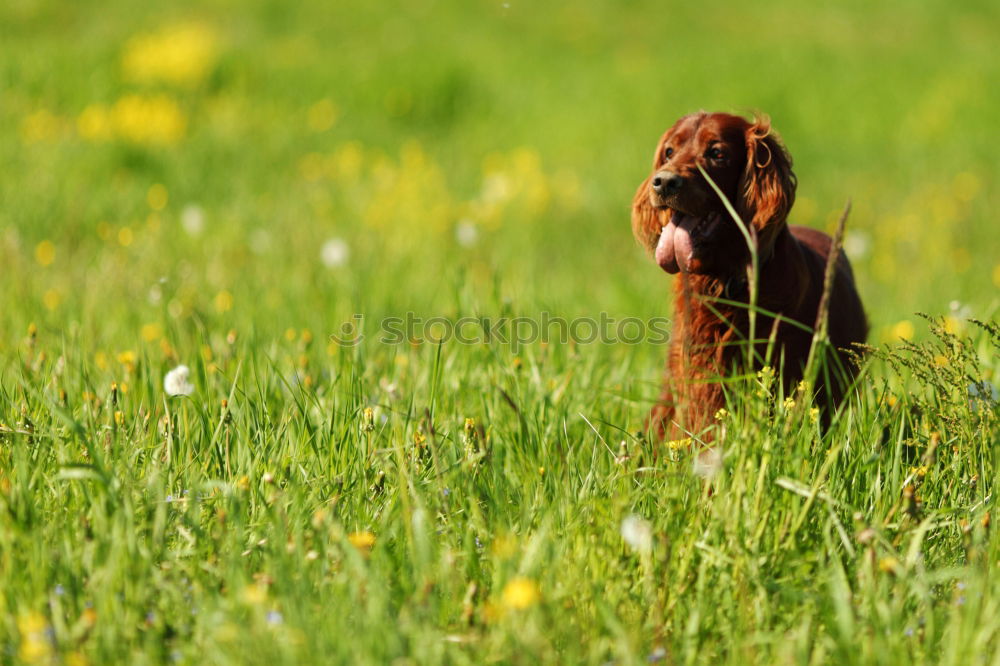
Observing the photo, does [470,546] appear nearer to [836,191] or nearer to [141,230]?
[141,230]

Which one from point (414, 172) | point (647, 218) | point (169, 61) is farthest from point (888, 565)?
point (169, 61)

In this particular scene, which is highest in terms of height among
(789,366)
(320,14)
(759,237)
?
(320,14)

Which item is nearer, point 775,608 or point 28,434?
point 775,608

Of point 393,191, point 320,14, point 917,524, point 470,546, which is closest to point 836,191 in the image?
point 393,191

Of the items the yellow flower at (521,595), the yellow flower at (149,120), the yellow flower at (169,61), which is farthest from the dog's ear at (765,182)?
the yellow flower at (169,61)

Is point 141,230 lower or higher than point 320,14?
lower

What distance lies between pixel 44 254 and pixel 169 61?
3655 mm

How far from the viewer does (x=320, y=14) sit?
1540cm

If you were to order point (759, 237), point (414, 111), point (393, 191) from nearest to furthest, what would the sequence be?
point (759, 237)
point (393, 191)
point (414, 111)

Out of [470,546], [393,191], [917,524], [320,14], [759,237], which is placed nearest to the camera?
[470,546]

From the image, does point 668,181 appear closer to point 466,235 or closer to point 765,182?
point 765,182

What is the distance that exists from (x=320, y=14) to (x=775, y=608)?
14991 mm

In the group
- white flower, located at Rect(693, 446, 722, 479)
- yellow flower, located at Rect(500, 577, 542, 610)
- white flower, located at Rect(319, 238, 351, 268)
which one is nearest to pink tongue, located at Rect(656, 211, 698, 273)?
white flower, located at Rect(693, 446, 722, 479)

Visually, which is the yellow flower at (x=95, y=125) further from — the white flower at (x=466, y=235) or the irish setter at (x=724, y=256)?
the irish setter at (x=724, y=256)
